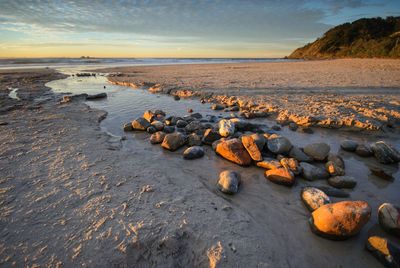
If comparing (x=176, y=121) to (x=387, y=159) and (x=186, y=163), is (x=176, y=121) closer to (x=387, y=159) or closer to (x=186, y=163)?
(x=186, y=163)

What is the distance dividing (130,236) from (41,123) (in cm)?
508

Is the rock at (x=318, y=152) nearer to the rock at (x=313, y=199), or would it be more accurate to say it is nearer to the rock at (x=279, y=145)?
the rock at (x=279, y=145)

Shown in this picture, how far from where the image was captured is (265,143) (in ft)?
13.0

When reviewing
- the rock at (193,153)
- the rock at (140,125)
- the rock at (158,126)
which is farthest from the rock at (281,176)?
the rock at (140,125)

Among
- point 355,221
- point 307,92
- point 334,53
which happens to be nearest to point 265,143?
point 355,221

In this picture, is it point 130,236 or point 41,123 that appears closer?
point 130,236

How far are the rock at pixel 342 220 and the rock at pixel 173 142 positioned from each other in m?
2.76

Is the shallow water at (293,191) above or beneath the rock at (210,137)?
beneath

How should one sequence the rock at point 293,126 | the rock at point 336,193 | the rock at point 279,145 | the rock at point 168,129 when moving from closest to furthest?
the rock at point 336,193, the rock at point 279,145, the rock at point 168,129, the rock at point 293,126

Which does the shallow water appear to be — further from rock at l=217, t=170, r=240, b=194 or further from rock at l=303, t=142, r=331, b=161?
rock at l=303, t=142, r=331, b=161

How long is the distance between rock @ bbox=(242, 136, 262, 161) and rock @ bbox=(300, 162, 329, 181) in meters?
0.71

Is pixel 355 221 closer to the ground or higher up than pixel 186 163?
higher up

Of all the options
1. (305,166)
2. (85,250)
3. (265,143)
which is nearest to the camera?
(85,250)

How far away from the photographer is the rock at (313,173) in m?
3.17
